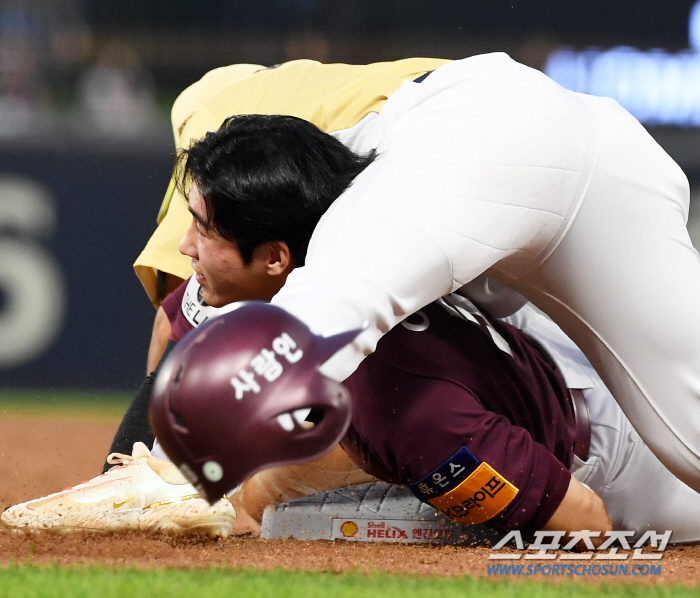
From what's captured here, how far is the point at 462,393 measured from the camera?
1804mm

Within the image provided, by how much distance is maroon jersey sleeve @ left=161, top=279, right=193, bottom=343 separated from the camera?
238 cm

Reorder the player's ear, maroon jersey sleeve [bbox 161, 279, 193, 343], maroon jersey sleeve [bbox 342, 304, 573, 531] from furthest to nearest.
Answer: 1. maroon jersey sleeve [bbox 161, 279, 193, 343]
2. the player's ear
3. maroon jersey sleeve [bbox 342, 304, 573, 531]

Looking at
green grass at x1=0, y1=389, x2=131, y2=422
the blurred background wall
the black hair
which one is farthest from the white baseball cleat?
the blurred background wall

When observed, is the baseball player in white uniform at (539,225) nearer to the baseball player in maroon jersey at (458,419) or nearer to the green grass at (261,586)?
the baseball player in maroon jersey at (458,419)

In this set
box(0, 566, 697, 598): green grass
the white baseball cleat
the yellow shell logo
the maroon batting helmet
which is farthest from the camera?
the yellow shell logo

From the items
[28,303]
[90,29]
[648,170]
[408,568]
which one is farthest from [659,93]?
[408,568]

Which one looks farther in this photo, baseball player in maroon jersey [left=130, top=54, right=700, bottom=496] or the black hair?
the black hair

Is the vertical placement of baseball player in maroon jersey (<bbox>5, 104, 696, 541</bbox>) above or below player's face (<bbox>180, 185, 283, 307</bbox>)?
below

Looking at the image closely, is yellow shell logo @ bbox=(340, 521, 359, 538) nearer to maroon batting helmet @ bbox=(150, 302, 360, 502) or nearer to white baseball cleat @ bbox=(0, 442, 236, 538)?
white baseball cleat @ bbox=(0, 442, 236, 538)

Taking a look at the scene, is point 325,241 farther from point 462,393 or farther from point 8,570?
point 8,570

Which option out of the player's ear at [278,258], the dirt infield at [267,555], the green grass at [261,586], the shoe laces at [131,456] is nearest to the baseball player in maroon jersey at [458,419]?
the player's ear at [278,258]

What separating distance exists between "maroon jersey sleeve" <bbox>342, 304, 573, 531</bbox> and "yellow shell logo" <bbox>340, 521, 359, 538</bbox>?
22 centimetres

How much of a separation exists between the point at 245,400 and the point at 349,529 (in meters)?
0.96

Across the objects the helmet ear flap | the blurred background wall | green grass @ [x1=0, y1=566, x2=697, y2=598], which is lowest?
the blurred background wall
